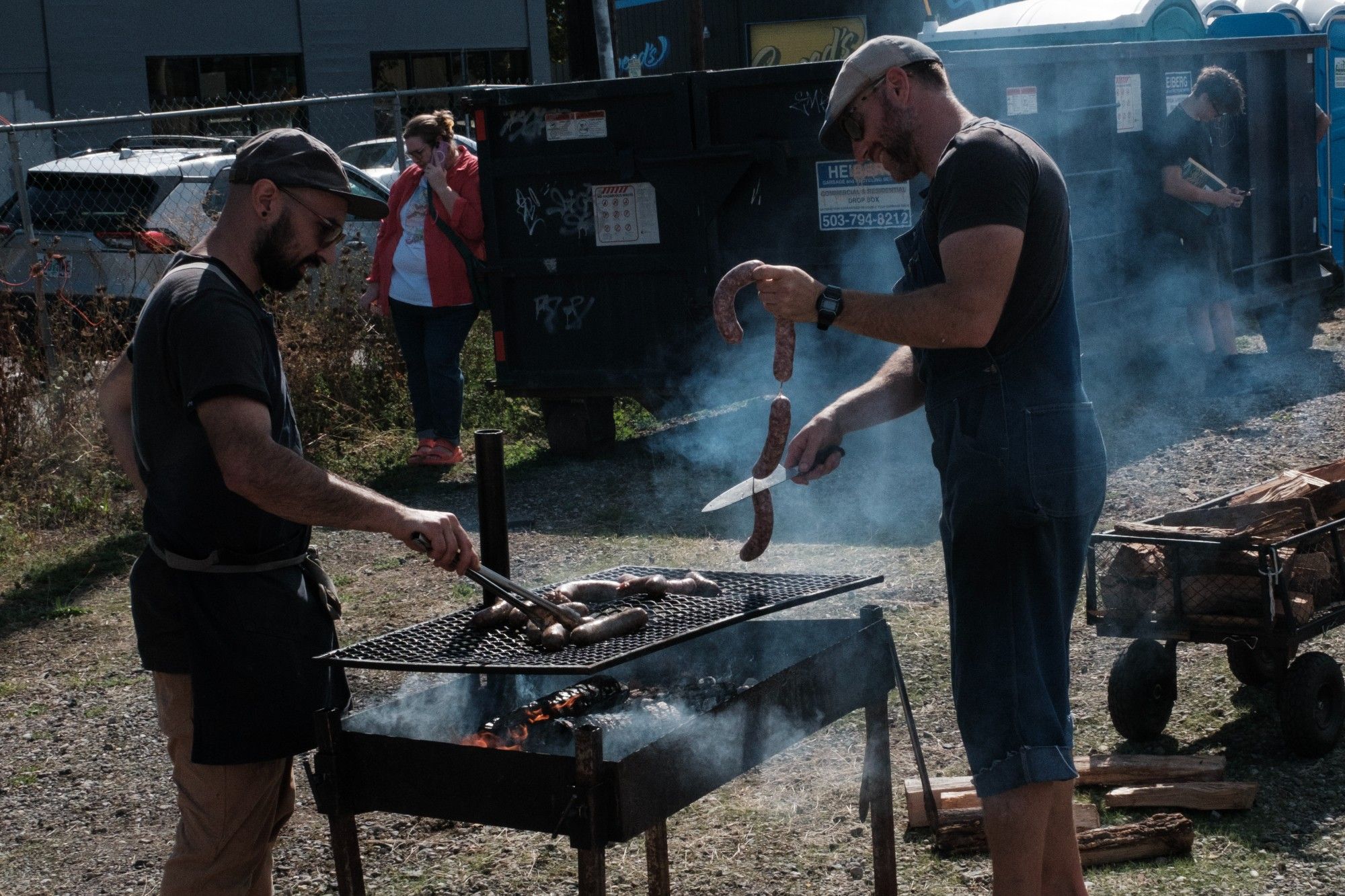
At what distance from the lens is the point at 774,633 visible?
376 centimetres

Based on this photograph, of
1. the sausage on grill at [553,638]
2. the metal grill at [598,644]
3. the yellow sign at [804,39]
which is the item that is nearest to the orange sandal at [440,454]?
the metal grill at [598,644]

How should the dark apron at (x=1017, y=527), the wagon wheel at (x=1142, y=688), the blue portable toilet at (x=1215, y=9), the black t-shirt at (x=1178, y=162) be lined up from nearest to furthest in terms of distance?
the dark apron at (x=1017, y=527)
the wagon wheel at (x=1142, y=688)
the black t-shirt at (x=1178, y=162)
the blue portable toilet at (x=1215, y=9)

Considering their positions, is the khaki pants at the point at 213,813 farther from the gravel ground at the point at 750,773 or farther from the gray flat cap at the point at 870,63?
the gray flat cap at the point at 870,63

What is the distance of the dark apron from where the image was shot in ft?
9.86

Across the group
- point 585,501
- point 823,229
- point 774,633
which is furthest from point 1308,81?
point 774,633

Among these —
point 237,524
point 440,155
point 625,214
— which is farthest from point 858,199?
point 237,524

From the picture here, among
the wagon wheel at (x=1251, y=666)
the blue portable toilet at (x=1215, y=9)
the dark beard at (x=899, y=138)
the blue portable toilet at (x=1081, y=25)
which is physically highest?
the blue portable toilet at (x=1215, y=9)

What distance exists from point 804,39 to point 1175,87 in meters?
13.1

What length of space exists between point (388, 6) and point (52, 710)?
78.1ft

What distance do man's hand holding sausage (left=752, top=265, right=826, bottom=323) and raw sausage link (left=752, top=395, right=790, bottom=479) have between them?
0.55 meters

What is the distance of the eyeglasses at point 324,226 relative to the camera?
3.05 m

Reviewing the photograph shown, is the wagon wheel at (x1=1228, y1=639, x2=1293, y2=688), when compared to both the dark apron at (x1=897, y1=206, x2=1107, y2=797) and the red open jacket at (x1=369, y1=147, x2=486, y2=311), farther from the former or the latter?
the red open jacket at (x1=369, y1=147, x2=486, y2=311)

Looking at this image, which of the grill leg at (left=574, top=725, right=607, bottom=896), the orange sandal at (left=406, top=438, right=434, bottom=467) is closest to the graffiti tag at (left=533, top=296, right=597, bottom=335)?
the orange sandal at (left=406, top=438, right=434, bottom=467)

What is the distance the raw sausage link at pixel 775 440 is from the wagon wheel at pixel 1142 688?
173cm
